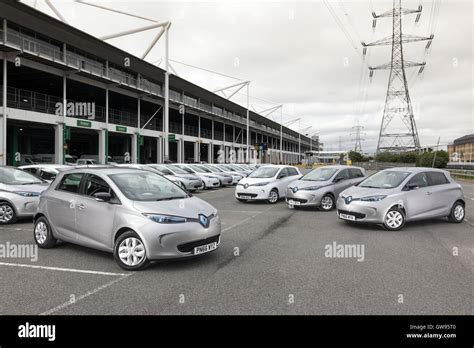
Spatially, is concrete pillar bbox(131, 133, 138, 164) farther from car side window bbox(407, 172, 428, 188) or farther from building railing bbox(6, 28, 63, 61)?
car side window bbox(407, 172, 428, 188)

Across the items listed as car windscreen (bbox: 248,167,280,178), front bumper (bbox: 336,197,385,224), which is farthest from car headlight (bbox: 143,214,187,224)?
car windscreen (bbox: 248,167,280,178)

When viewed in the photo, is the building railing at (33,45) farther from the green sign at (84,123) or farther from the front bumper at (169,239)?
the front bumper at (169,239)

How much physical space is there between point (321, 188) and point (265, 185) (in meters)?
2.91

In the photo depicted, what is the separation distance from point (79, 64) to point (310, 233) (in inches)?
1210

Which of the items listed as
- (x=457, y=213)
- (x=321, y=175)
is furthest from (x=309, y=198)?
(x=457, y=213)

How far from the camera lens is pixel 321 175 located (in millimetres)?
13664

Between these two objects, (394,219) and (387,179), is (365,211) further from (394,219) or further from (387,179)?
(387,179)

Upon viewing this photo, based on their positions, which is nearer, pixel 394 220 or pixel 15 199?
pixel 394 220

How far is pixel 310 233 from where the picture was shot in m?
8.76

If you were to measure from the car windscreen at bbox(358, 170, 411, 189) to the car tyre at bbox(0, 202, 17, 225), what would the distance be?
9.06 m

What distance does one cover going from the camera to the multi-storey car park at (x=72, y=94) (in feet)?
92.0
